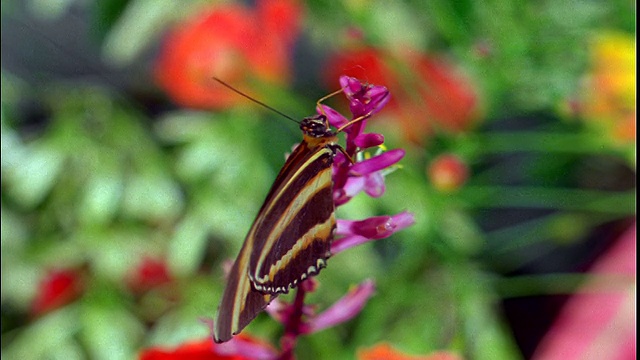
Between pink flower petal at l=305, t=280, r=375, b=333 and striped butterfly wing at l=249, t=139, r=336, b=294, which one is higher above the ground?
striped butterfly wing at l=249, t=139, r=336, b=294

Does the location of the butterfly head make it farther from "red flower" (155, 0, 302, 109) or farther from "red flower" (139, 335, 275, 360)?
"red flower" (155, 0, 302, 109)

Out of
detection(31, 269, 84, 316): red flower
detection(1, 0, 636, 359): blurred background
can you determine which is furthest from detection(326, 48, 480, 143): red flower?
detection(31, 269, 84, 316): red flower

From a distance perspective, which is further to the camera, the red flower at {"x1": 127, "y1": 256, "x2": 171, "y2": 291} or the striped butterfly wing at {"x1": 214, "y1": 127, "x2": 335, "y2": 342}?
the red flower at {"x1": 127, "y1": 256, "x2": 171, "y2": 291}

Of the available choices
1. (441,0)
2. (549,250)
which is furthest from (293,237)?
(549,250)

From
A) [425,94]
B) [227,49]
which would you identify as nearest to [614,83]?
[425,94]

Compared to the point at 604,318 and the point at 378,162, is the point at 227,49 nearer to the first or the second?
the point at 604,318

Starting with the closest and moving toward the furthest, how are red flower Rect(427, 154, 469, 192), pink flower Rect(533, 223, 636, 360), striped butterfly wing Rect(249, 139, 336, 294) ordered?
striped butterfly wing Rect(249, 139, 336, 294) → red flower Rect(427, 154, 469, 192) → pink flower Rect(533, 223, 636, 360)

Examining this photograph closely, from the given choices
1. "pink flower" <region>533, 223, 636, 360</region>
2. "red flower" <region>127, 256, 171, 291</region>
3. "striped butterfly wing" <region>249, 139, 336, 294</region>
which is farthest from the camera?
"red flower" <region>127, 256, 171, 291</region>
